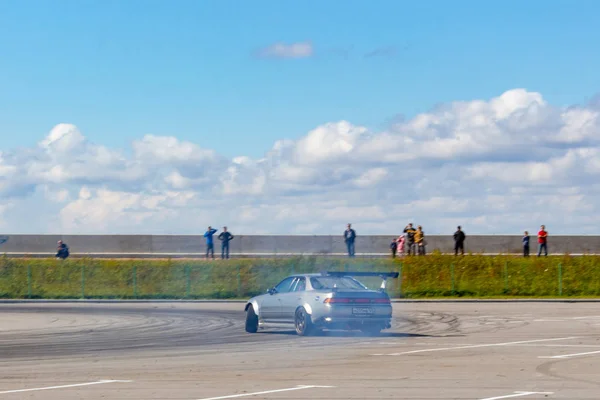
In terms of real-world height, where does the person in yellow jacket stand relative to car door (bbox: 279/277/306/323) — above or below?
above

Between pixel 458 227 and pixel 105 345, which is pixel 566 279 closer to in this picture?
pixel 458 227

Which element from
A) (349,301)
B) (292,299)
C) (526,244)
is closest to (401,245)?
(526,244)

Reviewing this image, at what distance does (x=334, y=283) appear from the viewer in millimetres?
21688

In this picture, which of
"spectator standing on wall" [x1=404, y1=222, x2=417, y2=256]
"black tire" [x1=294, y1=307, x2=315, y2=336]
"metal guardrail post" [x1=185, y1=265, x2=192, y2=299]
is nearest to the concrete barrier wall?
"spectator standing on wall" [x1=404, y1=222, x2=417, y2=256]

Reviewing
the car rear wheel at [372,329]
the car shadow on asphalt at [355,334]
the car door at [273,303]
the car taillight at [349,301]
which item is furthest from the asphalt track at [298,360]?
the car taillight at [349,301]

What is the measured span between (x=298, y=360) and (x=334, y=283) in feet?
20.1

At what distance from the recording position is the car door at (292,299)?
21422 millimetres

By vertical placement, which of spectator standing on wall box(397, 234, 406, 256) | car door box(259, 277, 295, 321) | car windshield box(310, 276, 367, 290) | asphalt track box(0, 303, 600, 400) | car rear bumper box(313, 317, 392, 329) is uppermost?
spectator standing on wall box(397, 234, 406, 256)

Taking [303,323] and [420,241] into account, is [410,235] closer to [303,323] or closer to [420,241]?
[420,241]

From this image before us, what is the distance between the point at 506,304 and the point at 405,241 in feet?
52.3

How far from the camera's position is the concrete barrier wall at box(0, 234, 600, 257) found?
2311 inches

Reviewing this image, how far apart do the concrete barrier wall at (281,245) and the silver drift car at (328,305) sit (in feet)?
116

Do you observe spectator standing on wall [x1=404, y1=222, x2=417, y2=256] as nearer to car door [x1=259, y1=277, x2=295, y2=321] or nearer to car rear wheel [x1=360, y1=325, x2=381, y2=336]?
car door [x1=259, y1=277, x2=295, y2=321]

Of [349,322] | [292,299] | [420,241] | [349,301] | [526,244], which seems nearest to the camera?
[349,322]
